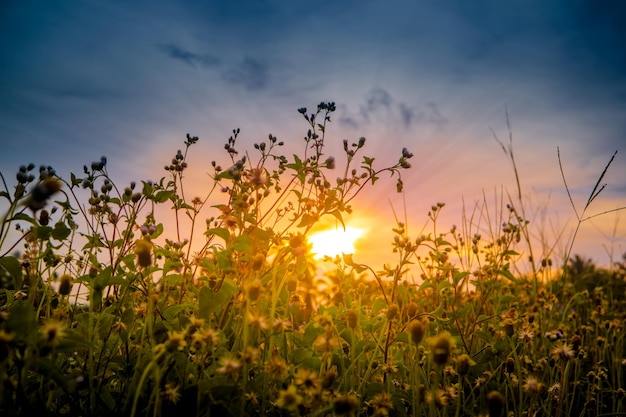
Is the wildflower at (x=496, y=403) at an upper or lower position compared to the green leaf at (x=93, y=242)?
lower

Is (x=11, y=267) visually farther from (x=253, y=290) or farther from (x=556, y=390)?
(x=556, y=390)

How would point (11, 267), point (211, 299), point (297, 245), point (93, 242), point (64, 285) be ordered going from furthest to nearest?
point (93, 242) → point (297, 245) → point (211, 299) → point (11, 267) → point (64, 285)

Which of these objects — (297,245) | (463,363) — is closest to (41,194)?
(297,245)

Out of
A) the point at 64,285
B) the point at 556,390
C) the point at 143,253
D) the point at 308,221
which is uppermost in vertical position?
the point at 308,221

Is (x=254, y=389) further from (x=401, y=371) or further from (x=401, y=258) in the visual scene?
(x=401, y=258)

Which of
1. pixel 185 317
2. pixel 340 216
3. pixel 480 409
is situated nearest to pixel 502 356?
pixel 480 409

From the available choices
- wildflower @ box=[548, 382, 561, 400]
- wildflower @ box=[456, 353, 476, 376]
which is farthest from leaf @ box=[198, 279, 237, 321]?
wildflower @ box=[548, 382, 561, 400]

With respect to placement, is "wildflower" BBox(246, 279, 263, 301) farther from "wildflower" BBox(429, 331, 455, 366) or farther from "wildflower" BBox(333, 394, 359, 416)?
"wildflower" BBox(429, 331, 455, 366)

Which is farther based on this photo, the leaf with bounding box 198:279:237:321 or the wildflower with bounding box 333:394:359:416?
the leaf with bounding box 198:279:237:321

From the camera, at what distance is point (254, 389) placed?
1.69m

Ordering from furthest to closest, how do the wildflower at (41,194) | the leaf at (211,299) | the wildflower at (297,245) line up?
1. the wildflower at (297,245)
2. the leaf at (211,299)
3. the wildflower at (41,194)

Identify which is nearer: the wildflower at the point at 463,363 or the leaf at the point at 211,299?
the wildflower at the point at 463,363

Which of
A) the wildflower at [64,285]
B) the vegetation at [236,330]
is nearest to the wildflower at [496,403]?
the vegetation at [236,330]

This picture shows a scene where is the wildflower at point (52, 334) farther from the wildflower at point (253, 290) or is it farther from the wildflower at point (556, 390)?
the wildflower at point (556, 390)
